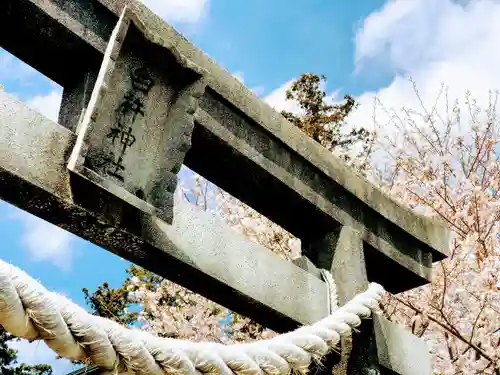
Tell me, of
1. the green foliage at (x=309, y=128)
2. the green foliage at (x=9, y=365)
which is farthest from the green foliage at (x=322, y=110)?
the green foliage at (x=9, y=365)

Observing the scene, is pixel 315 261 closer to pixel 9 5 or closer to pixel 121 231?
pixel 121 231

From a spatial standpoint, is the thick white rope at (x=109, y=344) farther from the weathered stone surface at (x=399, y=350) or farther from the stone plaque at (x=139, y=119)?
the weathered stone surface at (x=399, y=350)

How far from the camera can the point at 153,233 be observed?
7.09 feet

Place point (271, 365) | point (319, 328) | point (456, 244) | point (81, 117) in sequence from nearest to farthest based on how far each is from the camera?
point (271, 365), point (81, 117), point (319, 328), point (456, 244)

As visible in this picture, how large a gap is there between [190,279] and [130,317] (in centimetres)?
1230

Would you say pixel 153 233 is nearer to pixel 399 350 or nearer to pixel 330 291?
pixel 330 291

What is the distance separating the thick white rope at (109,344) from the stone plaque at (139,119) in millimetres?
571

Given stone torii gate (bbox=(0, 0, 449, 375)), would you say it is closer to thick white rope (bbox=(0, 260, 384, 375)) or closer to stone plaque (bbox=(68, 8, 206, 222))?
stone plaque (bbox=(68, 8, 206, 222))

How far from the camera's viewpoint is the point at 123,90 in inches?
84.0

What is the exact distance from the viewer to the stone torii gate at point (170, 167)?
6.41 ft

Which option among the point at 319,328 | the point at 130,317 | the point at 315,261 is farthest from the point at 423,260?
the point at 130,317

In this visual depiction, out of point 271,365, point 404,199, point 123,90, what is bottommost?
point 271,365

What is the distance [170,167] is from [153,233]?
0.27 metres

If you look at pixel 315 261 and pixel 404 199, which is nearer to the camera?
pixel 315 261
